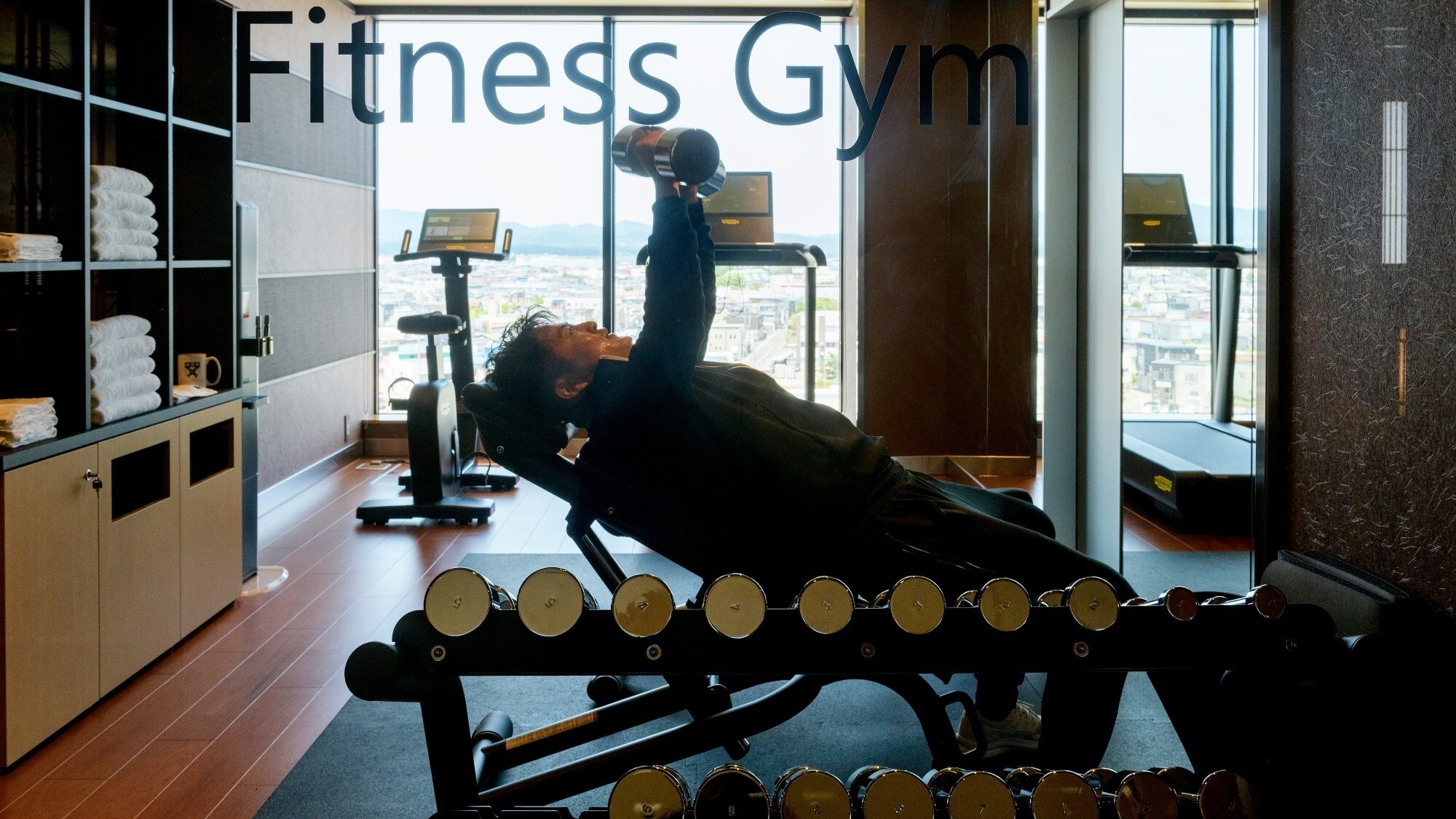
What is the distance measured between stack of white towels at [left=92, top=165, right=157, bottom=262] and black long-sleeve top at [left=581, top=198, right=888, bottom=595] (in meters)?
1.44

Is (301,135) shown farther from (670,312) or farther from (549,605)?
(549,605)

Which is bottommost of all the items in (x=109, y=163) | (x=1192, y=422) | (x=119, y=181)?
(x=1192, y=422)

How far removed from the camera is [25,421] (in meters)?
2.18

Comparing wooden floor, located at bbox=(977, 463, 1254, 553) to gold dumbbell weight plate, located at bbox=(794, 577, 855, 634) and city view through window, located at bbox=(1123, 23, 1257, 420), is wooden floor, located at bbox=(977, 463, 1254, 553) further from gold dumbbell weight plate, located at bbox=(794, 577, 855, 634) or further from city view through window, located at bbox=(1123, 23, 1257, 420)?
gold dumbbell weight plate, located at bbox=(794, 577, 855, 634)

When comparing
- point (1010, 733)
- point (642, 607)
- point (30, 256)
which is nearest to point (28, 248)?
point (30, 256)

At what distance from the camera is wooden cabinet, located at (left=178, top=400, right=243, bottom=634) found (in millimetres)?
2857

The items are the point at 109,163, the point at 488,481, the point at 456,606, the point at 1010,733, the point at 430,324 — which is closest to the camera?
the point at 456,606

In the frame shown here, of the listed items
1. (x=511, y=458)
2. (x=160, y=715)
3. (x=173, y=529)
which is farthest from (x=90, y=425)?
(x=511, y=458)

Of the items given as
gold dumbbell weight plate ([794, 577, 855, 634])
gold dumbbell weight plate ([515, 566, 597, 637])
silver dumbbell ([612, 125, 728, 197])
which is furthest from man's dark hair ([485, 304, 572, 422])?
gold dumbbell weight plate ([794, 577, 855, 634])

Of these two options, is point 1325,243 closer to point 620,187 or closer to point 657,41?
point 657,41

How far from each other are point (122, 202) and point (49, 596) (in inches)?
39.7

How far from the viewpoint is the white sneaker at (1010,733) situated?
2.10m

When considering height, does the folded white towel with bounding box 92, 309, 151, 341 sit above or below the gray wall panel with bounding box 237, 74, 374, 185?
below

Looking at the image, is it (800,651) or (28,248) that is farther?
(28,248)
